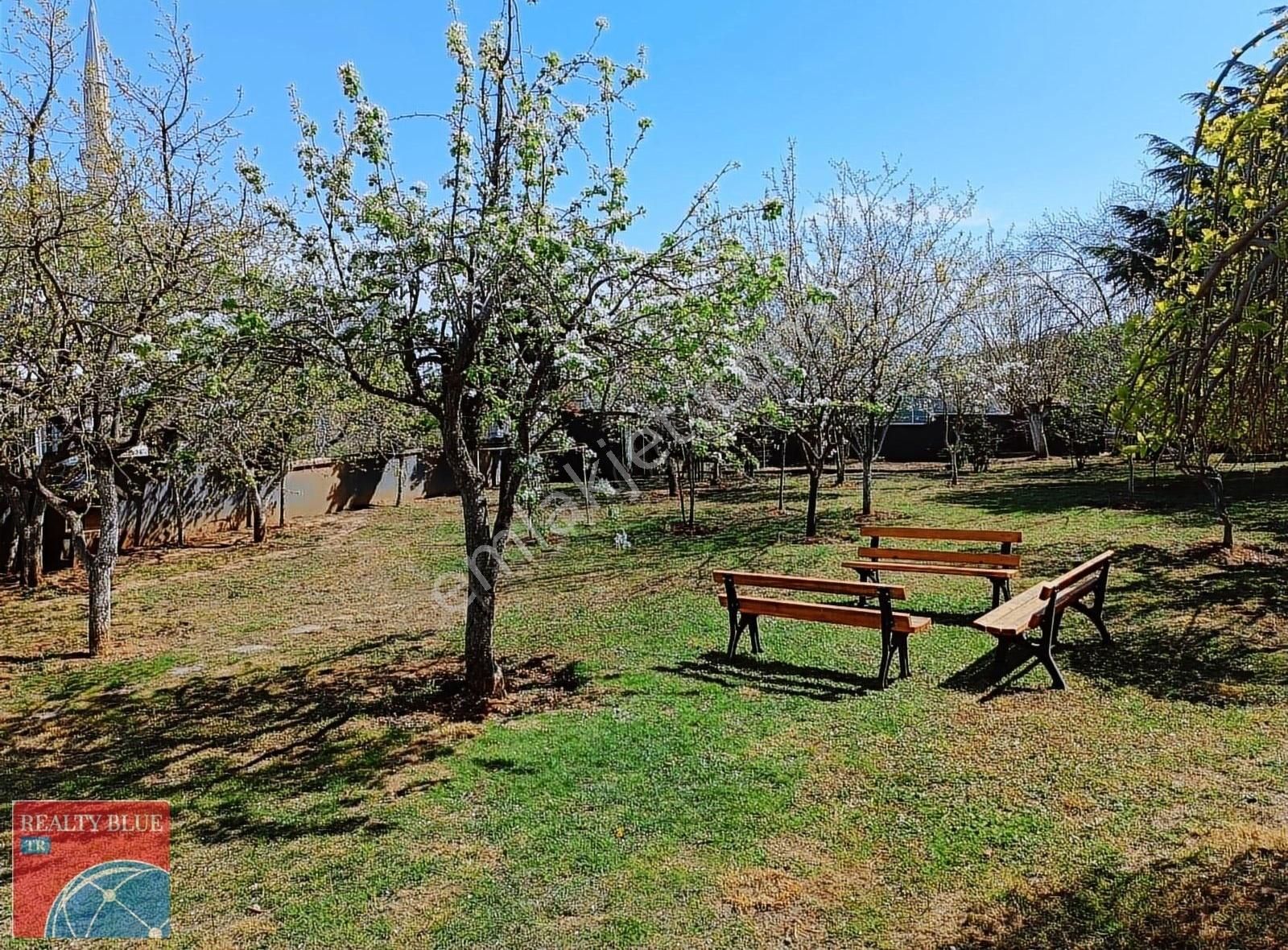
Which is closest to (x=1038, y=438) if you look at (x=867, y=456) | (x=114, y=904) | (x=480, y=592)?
(x=867, y=456)

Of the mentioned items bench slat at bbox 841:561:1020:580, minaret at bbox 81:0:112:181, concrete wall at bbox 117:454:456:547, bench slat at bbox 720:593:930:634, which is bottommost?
bench slat at bbox 720:593:930:634

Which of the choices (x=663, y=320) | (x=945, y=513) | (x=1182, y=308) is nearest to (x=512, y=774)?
(x=663, y=320)

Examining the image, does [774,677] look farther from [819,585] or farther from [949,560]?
[949,560]

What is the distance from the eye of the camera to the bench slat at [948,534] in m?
7.66

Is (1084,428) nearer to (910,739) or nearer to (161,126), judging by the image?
(910,739)

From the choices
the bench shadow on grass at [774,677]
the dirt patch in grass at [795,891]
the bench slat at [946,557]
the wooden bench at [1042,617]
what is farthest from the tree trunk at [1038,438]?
the dirt patch in grass at [795,891]

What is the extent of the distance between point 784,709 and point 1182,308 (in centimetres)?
357

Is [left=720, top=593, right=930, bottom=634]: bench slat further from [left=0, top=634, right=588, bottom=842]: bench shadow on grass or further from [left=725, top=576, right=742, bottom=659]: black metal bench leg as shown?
[left=0, top=634, right=588, bottom=842]: bench shadow on grass

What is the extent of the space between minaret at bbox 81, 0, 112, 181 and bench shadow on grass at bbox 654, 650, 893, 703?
618cm

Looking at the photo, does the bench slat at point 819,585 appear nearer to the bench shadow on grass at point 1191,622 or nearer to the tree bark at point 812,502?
the bench shadow on grass at point 1191,622

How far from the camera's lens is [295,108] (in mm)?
5191

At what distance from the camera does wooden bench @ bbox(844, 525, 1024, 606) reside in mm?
7215

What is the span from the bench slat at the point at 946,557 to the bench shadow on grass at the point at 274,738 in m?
3.28

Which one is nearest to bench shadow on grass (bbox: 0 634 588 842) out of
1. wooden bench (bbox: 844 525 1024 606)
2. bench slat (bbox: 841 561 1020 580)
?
bench slat (bbox: 841 561 1020 580)
